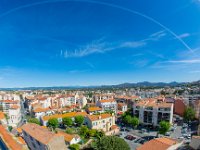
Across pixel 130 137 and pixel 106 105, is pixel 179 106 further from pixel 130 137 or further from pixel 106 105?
pixel 130 137

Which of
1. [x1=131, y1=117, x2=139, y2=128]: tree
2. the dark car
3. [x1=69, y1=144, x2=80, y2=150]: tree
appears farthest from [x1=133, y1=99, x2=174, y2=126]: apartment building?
[x1=69, y1=144, x2=80, y2=150]: tree

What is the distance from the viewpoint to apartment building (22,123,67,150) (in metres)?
11.2

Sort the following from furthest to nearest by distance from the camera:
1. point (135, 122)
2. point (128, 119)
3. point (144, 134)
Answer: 1. point (128, 119)
2. point (135, 122)
3. point (144, 134)

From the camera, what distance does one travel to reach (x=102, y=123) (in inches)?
856

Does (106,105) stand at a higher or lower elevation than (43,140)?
lower

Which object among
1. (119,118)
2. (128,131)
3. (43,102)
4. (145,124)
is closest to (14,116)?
(43,102)

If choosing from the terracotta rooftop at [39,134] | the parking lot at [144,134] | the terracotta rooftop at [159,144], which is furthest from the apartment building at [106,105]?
the terracotta rooftop at [159,144]

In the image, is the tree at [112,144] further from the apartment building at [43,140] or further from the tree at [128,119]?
the tree at [128,119]

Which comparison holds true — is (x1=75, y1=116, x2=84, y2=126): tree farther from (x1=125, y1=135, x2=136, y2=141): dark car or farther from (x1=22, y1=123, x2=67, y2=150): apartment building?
(x1=22, y1=123, x2=67, y2=150): apartment building

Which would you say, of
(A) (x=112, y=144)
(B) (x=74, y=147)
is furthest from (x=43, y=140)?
(A) (x=112, y=144)

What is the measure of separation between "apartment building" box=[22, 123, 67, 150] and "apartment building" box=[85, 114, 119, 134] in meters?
8.46

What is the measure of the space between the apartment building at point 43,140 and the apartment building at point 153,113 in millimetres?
13351

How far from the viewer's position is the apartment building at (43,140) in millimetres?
11159

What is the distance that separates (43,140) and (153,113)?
48.9 feet
